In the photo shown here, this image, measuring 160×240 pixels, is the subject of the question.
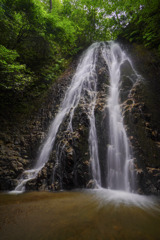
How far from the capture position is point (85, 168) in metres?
4.06

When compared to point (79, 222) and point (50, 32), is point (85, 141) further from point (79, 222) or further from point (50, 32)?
point (50, 32)

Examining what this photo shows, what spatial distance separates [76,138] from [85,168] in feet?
3.82

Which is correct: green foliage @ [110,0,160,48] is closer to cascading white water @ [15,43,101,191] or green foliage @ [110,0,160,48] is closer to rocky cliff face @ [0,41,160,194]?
rocky cliff face @ [0,41,160,194]

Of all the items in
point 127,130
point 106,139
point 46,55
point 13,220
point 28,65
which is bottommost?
point 13,220

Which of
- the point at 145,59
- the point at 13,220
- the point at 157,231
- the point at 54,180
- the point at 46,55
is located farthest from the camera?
the point at 46,55

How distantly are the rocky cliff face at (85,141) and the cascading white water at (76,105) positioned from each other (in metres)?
0.20

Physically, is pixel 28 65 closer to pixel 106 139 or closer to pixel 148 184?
pixel 106 139

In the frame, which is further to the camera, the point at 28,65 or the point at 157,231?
the point at 28,65

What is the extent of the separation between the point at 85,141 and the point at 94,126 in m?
0.79

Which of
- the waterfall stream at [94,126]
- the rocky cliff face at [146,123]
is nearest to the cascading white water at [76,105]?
the waterfall stream at [94,126]

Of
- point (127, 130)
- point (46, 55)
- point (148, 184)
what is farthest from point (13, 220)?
point (46, 55)

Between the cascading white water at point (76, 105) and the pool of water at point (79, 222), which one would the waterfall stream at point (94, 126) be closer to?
the cascading white water at point (76, 105)

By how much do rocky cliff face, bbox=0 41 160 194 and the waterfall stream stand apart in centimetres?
18

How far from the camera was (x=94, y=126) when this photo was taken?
4.96 metres
